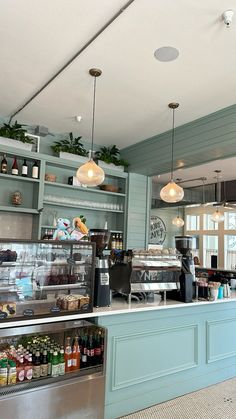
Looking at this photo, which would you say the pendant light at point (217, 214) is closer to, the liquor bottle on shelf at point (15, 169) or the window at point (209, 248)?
the window at point (209, 248)

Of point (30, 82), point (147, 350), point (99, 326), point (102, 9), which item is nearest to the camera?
point (102, 9)

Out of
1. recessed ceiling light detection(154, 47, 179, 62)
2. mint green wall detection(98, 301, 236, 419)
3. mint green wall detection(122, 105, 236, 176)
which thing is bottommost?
mint green wall detection(98, 301, 236, 419)

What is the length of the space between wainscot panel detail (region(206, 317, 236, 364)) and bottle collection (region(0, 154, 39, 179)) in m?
3.11

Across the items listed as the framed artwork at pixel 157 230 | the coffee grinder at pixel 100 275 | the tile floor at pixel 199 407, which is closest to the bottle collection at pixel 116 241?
the coffee grinder at pixel 100 275

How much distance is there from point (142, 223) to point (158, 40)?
3463mm

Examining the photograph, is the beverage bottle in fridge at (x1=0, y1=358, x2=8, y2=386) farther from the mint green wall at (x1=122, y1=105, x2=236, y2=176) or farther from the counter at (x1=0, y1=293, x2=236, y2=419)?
the mint green wall at (x1=122, y1=105, x2=236, y2=176)

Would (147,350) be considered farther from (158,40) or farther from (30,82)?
(30,82)

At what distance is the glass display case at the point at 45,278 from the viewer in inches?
89.4

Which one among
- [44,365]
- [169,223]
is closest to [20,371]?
[44,365]

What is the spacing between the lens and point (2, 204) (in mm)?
4629

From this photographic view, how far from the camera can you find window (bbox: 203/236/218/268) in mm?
9547

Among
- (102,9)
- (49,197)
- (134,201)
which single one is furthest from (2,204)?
(102,9)

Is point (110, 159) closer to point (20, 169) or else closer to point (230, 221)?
point (20, 169)

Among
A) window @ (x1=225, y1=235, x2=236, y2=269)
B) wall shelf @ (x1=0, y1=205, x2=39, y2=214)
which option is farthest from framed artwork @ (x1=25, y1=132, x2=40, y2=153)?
window @ (x1=225, y1=235, x2=236, y2=269)
